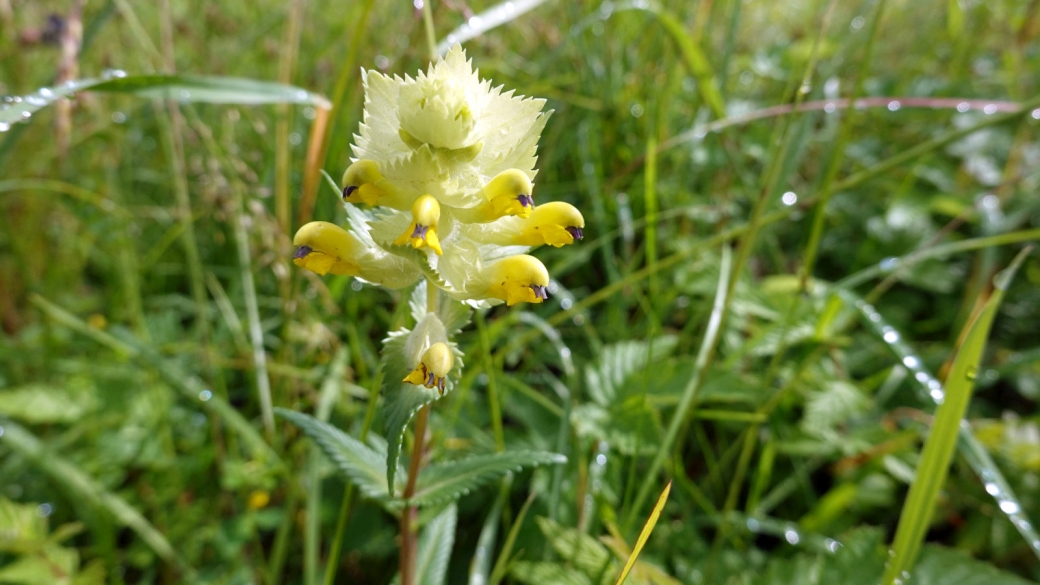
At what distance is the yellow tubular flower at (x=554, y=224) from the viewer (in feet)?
2.60

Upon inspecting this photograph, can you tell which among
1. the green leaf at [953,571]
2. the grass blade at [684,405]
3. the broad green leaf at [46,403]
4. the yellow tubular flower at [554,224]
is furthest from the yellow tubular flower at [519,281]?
the broad green leaf at [46,403]

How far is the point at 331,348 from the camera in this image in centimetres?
156

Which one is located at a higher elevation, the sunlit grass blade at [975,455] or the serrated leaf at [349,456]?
the sunlit grass blade at [975,455]

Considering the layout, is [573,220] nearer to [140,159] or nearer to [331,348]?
[331,348]

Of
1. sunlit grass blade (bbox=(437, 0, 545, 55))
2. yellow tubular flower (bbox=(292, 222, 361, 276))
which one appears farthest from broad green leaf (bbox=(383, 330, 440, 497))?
sunlit grass blade (bbox=(437, 0, 545, 55))

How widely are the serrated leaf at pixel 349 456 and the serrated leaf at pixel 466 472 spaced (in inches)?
2.3

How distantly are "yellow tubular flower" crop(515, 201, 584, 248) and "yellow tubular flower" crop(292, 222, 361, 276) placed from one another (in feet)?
0.74

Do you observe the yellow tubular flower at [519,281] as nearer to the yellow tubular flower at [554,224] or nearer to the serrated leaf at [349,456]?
the yellow tubular flower at [554,224]

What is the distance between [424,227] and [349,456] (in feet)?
1.26

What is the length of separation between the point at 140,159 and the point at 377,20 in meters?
1.09

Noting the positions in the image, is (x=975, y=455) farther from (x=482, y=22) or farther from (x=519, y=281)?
(x=482, y=22)

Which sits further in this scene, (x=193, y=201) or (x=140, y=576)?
(x=193, y=201)

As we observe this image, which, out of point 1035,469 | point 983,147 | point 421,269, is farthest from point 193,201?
point 983,147

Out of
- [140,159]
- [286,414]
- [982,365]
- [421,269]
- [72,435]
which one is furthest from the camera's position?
[140,159]
